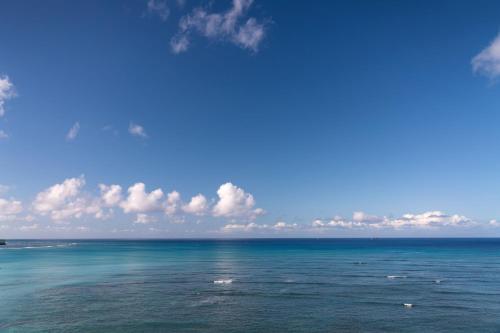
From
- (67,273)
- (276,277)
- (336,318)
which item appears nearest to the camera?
(336,318)

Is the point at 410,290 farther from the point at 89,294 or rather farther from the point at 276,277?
the point at 89,294

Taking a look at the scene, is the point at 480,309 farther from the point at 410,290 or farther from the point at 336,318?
the point at 336,318

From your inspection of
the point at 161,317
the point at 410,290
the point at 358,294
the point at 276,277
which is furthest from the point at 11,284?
the point at 410,290

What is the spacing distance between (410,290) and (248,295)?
36.0 meters

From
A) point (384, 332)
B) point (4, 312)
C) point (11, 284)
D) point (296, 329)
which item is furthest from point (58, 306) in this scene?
point (384, 332)

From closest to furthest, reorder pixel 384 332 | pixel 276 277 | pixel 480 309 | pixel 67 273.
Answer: pixel 384 332, pixel 480 309, pixel 276 277, pixel 67 273

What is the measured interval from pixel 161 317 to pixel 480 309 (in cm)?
5472

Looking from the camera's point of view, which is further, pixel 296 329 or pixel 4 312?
pixel 4 312

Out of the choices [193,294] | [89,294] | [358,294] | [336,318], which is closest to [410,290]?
[358,294]

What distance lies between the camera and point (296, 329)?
177 ft

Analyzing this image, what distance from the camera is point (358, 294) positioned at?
7669 centimetres

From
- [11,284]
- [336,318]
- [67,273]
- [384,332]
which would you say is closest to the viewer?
[384,332]

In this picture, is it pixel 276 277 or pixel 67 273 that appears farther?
pixel 67 273

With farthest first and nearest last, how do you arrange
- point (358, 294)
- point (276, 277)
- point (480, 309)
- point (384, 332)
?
point (276, 277) → point (358, 294) → point (480, 309) → point (384, 332)
